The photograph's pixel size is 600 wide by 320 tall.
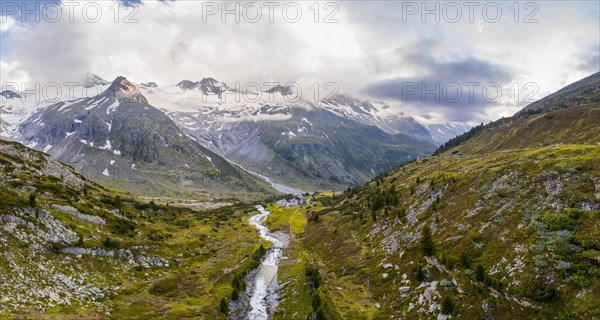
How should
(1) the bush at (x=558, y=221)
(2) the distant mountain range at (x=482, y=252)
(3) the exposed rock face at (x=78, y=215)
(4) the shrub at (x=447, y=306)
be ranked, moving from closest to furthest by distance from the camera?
(2) the distant mountain range at (x=482, y=252) → (4) the shrub at (x=447, y=306) → (1) the bush at (x=558, y=221) → (3) the exposed rock face at (x=78, y=215)

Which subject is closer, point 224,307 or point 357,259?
point 224,307

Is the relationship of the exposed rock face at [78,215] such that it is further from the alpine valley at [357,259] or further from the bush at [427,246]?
the bush at [427,246]

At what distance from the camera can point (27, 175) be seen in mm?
89375

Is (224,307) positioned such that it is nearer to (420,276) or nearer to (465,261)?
(420,276)

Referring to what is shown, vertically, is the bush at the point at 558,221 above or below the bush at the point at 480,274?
above

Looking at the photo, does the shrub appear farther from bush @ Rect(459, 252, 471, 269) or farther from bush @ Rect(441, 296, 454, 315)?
bush @ Rect(459, 252, 471, 269)

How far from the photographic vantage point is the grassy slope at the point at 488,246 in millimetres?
40000

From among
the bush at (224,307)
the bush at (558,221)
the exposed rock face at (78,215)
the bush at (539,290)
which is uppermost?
the bush at (558,221)

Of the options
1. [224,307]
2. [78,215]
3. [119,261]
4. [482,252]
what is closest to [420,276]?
[482,252]

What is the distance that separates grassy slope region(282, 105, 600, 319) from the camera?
4000cm

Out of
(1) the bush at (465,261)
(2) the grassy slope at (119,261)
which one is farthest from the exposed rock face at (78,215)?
(1) the bush at (465,261)

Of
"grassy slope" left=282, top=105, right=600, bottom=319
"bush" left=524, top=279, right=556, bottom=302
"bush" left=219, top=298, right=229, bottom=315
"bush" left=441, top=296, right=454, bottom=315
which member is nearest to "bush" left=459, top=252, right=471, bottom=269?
"grassy slope" left=282, top=105, right=600, bottom=319

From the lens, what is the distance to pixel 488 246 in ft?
171

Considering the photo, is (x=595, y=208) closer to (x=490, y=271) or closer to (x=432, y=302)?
(x=490, y=271)
